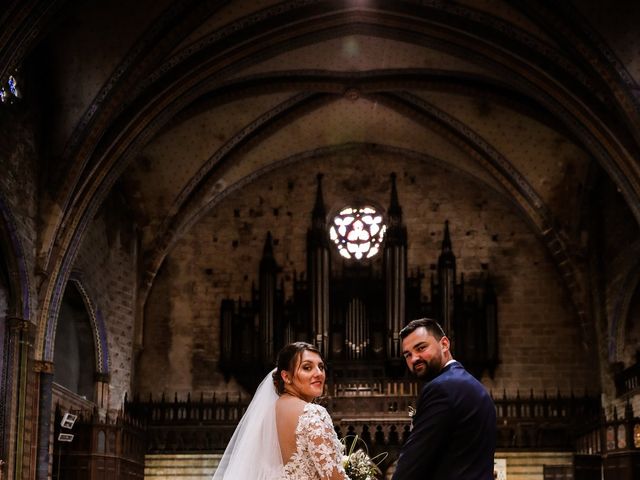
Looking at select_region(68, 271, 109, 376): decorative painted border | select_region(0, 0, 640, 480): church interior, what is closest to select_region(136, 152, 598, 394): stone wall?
select_region(0, 0, 640, 480): church interior

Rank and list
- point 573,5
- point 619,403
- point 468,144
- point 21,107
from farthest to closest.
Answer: point 468,144
point 619,403
point 21,107
point 573,5

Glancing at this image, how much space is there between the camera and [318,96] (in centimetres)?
2111

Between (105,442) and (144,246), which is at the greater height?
(144,246)

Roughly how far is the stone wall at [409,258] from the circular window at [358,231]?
0.27 m

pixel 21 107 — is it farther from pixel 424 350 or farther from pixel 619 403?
pixel 424 350

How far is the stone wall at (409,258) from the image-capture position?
21.7 m

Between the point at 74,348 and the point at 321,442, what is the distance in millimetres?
15624

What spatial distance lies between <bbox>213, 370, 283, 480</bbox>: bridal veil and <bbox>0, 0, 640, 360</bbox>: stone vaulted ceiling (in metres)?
9.37

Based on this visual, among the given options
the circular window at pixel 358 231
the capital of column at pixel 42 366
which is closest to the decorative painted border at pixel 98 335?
the capital of column at pixel 42 366

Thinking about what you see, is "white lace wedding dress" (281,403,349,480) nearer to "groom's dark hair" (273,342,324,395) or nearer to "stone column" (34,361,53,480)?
"groom's dark hair" (273,342,324,395)

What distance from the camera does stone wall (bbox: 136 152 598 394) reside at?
71.1 feet

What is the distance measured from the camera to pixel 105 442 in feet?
60.6

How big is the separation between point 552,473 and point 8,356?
9735mm

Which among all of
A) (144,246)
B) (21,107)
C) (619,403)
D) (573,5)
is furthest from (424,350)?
(144,246)
